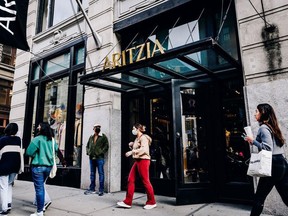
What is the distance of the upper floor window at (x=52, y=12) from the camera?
9.99 meters

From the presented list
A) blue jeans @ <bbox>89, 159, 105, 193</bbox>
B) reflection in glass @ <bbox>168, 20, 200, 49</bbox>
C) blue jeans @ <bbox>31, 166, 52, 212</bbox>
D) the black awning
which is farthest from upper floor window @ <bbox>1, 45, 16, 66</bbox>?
blue jeans @ <bbox>31, 166, 52, 212</bbox>

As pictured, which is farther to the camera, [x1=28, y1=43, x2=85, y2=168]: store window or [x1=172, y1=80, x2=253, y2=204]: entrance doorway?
[x1=28, y1=43, x2=85, y2=168]: store window

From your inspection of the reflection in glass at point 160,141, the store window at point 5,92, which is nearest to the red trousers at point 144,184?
the reflection in glass at point 160,141

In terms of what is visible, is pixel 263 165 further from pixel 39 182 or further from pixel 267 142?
pixel 39 182

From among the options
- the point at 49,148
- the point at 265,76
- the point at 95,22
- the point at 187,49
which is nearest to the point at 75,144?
the point at 49,148

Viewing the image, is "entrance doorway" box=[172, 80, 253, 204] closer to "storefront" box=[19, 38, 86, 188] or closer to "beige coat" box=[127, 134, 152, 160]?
"beige coat" box=[127, 134, 152, 160]

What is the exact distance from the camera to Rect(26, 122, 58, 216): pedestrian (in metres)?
4.34

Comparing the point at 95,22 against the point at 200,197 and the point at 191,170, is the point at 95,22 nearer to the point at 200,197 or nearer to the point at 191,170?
the point at 191,170

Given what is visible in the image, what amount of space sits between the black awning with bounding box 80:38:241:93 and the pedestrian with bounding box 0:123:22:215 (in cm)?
225

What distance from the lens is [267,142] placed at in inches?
127

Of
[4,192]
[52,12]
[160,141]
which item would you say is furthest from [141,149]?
[52,12]

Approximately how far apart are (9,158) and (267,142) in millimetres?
4741

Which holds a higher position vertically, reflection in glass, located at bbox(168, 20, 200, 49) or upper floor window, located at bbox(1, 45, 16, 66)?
upper floor window, located at bbox(1, 45, 16, 66)

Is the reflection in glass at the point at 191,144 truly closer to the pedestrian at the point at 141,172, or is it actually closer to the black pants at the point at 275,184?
the pedestrian at the point at 141,172
